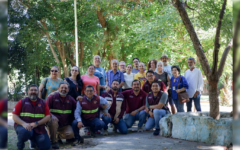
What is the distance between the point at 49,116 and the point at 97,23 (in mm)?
12162

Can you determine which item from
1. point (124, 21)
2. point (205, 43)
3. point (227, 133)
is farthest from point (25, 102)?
point (124, 21)

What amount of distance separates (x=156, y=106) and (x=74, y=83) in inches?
84.8

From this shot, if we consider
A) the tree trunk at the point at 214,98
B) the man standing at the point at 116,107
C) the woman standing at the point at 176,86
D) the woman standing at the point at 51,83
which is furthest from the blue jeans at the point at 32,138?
the woman standing at the point at 176,86

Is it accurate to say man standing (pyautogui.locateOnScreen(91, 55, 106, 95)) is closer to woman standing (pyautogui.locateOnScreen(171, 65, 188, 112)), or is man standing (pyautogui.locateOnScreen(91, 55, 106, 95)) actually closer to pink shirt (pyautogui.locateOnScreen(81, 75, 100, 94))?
pink shirt (pyautogui.locateOnScreen(81, 75, 100, 94))

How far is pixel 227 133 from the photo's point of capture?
4859 millimetres

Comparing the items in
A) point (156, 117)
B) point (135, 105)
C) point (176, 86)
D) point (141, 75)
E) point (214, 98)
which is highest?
point (141, 75)

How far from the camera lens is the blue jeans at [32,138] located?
15.7ft

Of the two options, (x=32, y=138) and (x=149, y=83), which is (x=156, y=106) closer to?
(x=149, y=83)

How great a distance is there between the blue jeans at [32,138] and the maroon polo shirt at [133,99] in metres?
2.60

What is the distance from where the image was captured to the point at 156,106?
21.4 ft

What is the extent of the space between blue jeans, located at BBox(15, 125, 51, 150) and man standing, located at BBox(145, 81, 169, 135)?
8.64ft

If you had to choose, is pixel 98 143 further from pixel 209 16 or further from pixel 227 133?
pixel 209 16

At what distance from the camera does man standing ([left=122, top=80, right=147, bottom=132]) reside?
6.82 meters

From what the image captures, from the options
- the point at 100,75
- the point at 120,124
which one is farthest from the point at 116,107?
the point at 100,75
